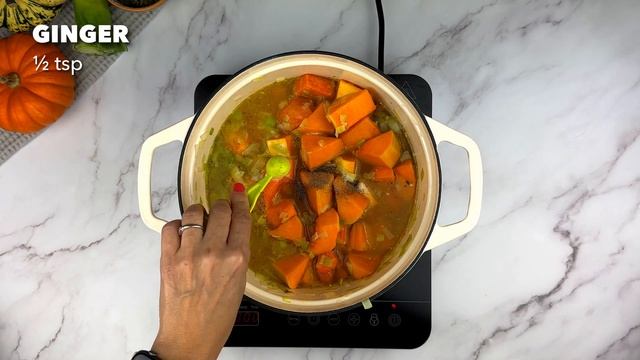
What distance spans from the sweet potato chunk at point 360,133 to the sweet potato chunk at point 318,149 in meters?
0.02

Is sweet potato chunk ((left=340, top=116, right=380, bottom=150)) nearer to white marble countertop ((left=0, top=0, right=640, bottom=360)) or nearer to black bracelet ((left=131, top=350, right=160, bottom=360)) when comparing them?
white marble countertop ((left=0, top=0, right=640, bottom=360))

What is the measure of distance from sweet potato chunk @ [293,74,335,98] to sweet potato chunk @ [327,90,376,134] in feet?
0.13

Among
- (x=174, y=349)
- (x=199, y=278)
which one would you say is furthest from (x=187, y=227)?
(x=174, y=349)

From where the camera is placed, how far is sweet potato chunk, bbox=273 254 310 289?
1.05m

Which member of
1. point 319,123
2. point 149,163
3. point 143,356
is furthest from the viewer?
point 319,123

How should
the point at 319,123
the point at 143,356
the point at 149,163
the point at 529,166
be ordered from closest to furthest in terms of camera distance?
the point at 143,356, the point at 149,163, the point at 319,123, the point at 529,166

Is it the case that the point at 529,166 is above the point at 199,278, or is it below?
below

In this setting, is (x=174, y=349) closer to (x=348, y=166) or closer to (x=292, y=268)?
(x=292, y=268)

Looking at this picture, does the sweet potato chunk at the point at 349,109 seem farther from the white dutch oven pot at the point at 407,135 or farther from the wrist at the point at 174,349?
the wrist at the point at 174,349

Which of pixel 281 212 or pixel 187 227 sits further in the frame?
pixel 281 212

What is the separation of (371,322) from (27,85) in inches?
33.6

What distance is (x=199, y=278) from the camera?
0.80 m

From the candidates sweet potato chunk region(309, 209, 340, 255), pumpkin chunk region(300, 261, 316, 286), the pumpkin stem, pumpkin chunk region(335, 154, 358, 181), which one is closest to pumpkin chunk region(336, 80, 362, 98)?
pumpkin chunk region(335, 154, 358, 181)

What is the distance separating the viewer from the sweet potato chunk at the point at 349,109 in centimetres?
101
